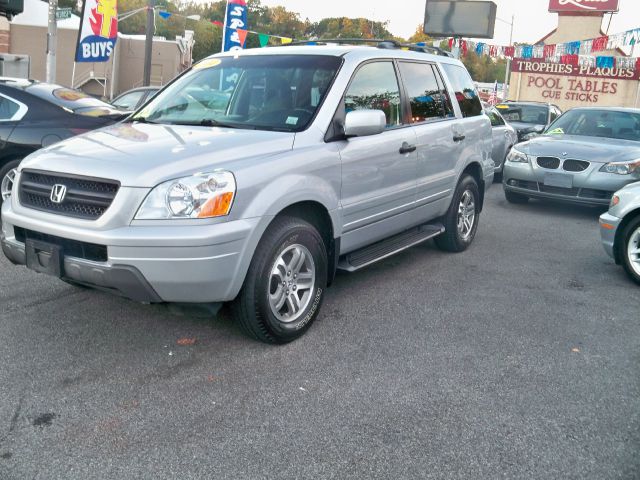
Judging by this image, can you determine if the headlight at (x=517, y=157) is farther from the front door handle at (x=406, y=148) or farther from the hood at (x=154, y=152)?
the hood at (x=154, y=152)

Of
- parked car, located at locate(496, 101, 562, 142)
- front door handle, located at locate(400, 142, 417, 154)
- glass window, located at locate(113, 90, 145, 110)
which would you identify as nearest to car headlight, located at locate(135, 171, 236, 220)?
front door handle, located at locate(400, 142, 417, 154)

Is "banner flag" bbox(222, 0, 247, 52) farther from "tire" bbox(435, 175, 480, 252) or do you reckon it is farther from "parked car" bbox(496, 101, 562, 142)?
"tire" bbox(435, 175, 480, 252)

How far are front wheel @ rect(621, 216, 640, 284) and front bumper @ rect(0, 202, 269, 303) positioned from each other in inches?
152

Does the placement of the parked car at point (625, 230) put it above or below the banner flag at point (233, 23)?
below

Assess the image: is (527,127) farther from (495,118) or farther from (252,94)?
(252,94)

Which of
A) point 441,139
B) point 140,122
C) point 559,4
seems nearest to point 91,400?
point 140,122

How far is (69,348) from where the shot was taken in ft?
13.4

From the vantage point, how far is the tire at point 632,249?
19.7 ft

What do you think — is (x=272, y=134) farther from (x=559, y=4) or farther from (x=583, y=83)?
(x=559, y=4)

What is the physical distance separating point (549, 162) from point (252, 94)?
588cm

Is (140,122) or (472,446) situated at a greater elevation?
(140,122)

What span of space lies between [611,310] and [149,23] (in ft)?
55.4

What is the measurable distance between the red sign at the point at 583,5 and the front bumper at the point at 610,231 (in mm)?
38880

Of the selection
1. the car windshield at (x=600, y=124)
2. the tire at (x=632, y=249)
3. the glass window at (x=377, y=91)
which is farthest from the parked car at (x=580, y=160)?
the glass window at (x=377, y=91)
